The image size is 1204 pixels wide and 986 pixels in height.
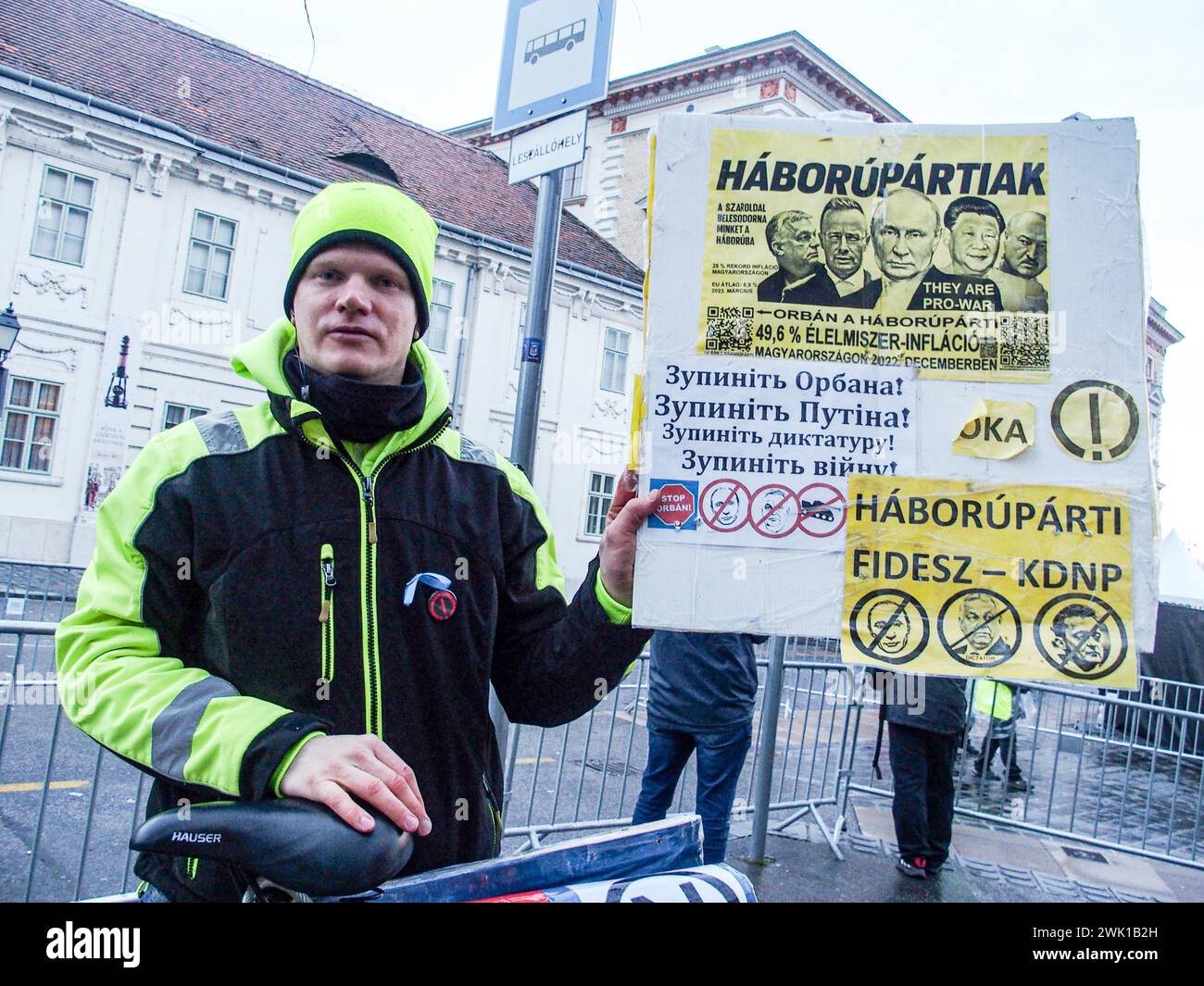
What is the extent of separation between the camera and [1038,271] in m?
1.58

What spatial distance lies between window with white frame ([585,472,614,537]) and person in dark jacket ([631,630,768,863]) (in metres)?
20.6

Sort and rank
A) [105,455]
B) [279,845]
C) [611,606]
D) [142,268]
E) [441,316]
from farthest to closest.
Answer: [441,316] → [142,268] → [105,455] → [611,606] → [279,845]

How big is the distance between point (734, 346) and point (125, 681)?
1130mm

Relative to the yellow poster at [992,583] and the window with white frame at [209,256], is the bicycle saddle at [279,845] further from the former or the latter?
the window with white frame at [209,256]

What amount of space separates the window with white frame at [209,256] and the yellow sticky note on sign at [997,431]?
20205 mm

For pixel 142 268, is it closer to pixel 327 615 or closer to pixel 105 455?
pixel 105 455

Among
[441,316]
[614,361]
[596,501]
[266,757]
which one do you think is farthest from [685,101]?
[266,757]

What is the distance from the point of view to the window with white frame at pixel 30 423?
56.3 ft

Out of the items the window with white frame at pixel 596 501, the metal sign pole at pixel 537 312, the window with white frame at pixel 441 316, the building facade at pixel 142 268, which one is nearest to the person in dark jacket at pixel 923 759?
the metal sign pole at pixel 537 312

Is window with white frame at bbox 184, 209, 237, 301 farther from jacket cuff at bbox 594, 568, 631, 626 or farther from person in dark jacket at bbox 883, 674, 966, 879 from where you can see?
jacket cuff at bbox 594, 568, 631, 626

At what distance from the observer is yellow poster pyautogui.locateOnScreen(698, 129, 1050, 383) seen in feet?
5.21

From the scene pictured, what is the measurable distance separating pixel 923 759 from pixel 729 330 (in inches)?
179

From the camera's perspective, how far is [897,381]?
161 centimetres
